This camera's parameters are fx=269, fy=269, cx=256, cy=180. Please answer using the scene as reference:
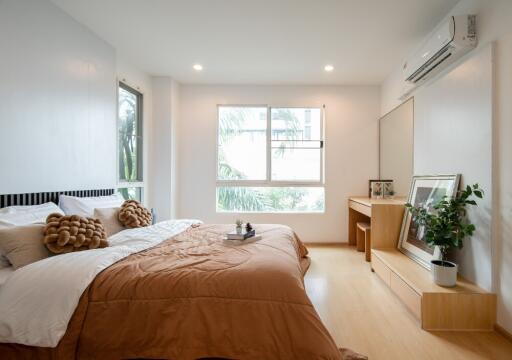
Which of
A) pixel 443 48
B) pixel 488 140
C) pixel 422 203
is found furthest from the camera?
pixel 422 203

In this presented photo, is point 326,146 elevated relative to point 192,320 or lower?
elevated

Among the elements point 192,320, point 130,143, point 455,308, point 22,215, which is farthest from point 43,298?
point 130,143

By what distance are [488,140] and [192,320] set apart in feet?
7.54

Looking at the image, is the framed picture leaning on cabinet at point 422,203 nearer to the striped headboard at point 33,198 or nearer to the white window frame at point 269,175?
the white window frame at point 269,175

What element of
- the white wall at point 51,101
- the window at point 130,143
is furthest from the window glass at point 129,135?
the white wall at point 51,101

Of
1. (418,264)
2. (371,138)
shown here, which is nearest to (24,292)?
(418,264)

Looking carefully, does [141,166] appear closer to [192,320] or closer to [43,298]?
[43,298]

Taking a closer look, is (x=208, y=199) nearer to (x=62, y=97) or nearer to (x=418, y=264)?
(x=62, y=97)

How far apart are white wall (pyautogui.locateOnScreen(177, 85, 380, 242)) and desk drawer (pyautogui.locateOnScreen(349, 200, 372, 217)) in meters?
0.22

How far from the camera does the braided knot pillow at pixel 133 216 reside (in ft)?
7.86

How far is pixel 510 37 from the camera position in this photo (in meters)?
1.79

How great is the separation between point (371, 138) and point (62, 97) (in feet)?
13.4

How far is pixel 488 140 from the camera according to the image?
194 centimetres

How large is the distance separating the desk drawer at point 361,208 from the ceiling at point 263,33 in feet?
6.12
